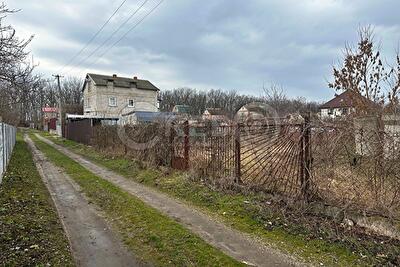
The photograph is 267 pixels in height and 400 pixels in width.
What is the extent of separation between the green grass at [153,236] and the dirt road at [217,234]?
0.66ft

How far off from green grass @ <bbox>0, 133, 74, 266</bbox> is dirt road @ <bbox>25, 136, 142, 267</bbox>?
162mm

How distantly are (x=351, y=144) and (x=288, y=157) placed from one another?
131 cm

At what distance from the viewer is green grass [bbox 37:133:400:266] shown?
4.43 m

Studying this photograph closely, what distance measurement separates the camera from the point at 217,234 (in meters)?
5.43

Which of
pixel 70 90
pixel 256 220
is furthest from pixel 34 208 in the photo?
pixel 70 90

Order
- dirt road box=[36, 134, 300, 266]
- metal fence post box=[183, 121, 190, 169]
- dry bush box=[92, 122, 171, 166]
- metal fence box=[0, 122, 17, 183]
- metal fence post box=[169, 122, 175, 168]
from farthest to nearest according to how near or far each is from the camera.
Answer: dry bush box=[92, 122, 171, 166] → metal fence post box=[169, 122, 175, 168] → metal fence post box=[183, 121, 190, 169] → metal fence box=[0, 122, 17, 183] → dirt road box=[36, 134, 300, 266]

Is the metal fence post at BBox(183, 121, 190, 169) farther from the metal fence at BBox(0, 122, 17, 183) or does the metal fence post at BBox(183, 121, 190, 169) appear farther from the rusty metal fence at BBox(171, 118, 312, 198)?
the metal fence at BBox(0, 122, 17, 183)

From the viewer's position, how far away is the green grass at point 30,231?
4.30 meters

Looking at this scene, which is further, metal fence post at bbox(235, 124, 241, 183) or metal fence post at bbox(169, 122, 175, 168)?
metal fence post at bbox(169, 122, 175, 168)

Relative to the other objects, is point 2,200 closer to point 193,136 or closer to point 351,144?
point 193,136

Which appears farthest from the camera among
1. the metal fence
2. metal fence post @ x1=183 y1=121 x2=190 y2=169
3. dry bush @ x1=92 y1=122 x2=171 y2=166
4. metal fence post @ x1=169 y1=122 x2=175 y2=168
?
dry bush @ x1=92 y1=122 x2=171 y2=166

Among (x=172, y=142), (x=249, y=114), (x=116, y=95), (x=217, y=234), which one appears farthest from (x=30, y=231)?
(x=116, y=95)

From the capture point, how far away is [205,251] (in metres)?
4.62

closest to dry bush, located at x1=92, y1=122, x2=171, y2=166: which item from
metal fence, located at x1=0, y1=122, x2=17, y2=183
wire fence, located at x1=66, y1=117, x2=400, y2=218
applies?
wire fence, located at x1=66, y1=117, x2=400, y2=218
